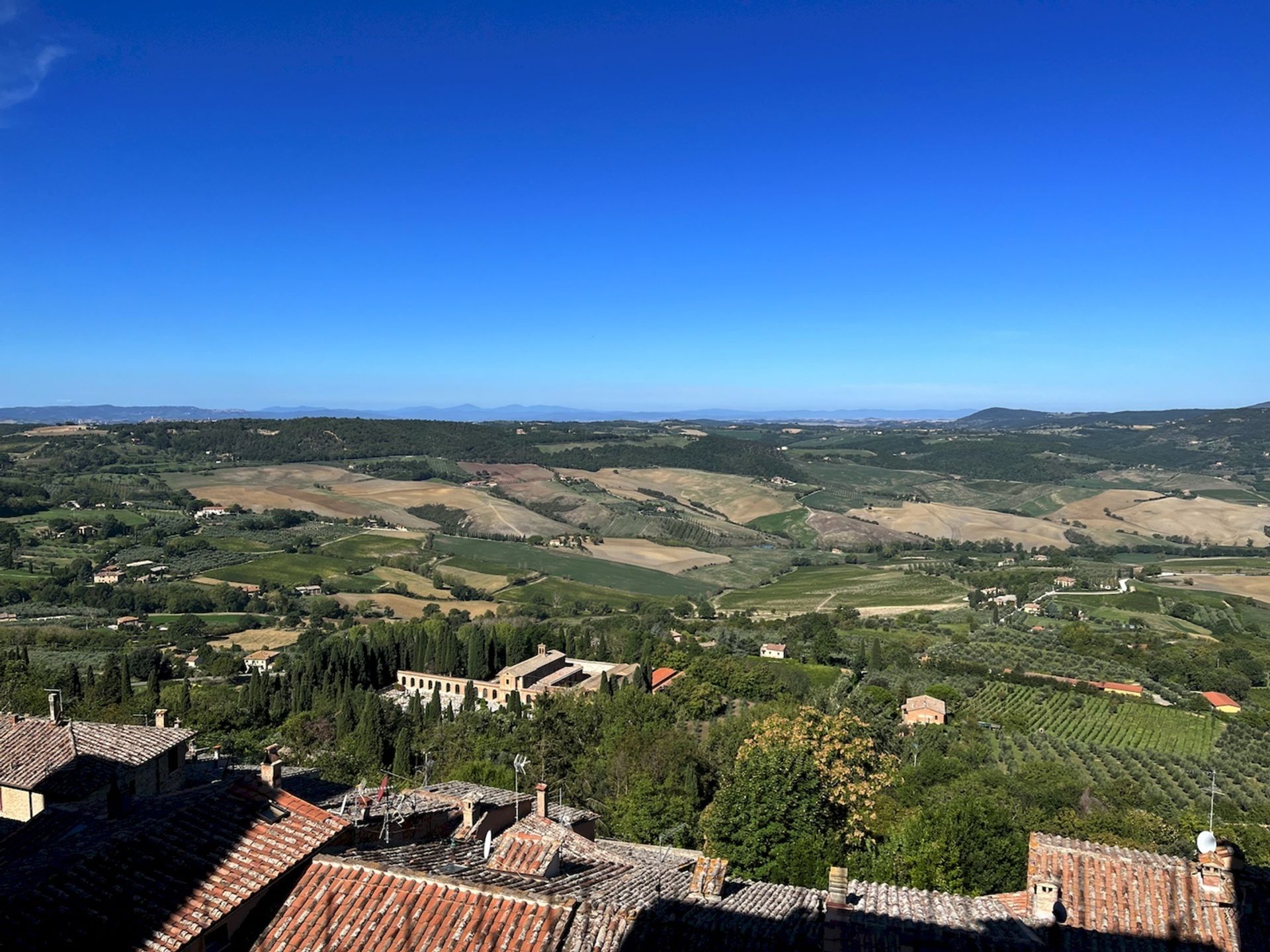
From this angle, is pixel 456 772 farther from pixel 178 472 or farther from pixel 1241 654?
pixel 178 472

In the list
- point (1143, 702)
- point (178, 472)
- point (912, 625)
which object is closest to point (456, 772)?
point (1143, 702)

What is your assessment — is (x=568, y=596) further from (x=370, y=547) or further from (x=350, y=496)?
(x=350, y=496)

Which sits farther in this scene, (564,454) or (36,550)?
(564,454)

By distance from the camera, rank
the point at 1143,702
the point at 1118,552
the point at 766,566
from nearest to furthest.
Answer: the point at 1143,702, the point at 766,566, the point at 1118,552

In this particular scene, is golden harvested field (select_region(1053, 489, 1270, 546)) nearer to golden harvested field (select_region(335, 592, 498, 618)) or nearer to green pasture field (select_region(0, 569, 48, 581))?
golden harvested field (select_region(335, 592, 498, 618))

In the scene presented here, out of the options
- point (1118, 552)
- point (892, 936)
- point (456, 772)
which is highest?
point (892, 936)

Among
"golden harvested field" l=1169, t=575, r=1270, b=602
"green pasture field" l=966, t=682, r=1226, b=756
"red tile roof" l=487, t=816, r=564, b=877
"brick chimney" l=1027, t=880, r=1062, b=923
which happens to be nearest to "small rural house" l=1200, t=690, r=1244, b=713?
"green pasture field" l=966, t=682, r=1226, b=756

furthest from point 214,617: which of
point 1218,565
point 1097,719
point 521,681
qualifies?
point 1218,565

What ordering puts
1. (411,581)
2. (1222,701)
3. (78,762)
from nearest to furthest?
(78,762) → (1222,701) → (411,581)
